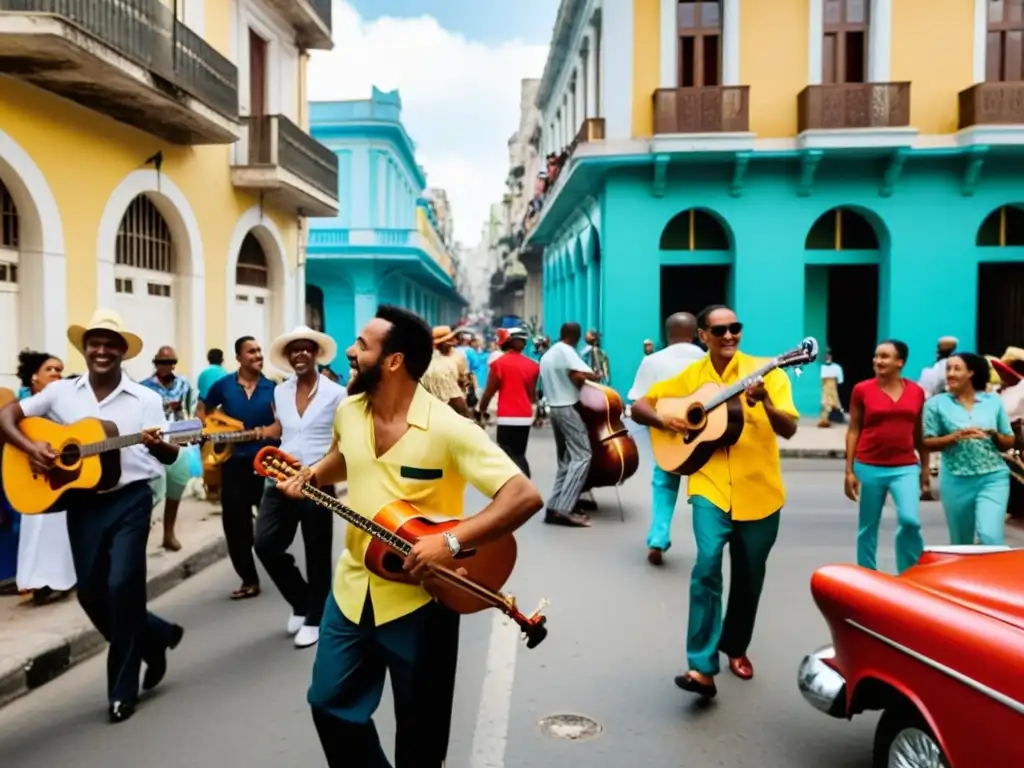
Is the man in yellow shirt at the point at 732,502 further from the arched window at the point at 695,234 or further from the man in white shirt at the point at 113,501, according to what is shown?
the arched window at the point at 695,234

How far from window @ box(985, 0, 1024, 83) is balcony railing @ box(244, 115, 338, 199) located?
13119 mm

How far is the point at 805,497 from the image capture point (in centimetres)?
1011

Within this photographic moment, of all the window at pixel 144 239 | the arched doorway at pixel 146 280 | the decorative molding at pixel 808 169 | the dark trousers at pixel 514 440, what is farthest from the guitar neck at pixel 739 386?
the decorative molding at pixel 808 169

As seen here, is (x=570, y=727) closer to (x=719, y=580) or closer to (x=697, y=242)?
(x=719, y=580)

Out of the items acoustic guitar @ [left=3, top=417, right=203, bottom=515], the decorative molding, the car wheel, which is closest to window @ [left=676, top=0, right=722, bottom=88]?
the decorative molding

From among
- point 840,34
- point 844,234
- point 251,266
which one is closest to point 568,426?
point 251,266

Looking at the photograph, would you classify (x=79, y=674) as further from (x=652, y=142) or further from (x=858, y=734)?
(x=652, y=142)

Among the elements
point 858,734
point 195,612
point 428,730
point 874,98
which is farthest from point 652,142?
point 428,730

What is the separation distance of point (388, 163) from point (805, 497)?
910 inches

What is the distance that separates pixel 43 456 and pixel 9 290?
5313 millimetres

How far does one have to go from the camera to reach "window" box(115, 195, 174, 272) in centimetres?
1050

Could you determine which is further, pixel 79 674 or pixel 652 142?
pixel 652 142

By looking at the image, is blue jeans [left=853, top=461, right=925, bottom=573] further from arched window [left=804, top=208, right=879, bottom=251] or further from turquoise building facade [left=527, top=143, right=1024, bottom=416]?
arched window [left=804, top=208, right=879, bottom=251]

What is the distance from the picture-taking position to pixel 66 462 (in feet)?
13.4
